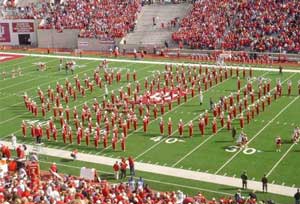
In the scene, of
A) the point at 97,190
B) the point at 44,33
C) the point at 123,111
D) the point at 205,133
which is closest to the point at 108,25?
the point at 44,33

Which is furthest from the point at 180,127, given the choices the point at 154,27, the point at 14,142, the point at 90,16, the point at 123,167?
the point at 90,16

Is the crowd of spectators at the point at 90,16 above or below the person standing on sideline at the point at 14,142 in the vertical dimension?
above

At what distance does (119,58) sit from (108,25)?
6.35 metres

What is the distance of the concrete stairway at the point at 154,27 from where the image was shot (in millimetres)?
41281

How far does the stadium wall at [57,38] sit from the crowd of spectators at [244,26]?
8.39 meters

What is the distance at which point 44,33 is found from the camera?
4484 centimetres

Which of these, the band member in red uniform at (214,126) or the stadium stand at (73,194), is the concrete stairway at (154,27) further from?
the stadium stand at (73,194)

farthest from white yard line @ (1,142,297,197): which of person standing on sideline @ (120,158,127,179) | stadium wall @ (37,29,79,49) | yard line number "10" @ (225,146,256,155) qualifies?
stadium wall @ (37,29,79,49)

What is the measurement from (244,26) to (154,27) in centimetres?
761

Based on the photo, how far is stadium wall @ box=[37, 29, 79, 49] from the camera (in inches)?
1736

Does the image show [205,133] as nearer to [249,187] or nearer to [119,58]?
[249,187]

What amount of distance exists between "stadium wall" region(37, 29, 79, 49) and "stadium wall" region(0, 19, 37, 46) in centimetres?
108

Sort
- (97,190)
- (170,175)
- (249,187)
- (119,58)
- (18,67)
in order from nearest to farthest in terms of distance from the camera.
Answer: (97,190)
(249,187)
(170,175)
(18,67)
(119,58)

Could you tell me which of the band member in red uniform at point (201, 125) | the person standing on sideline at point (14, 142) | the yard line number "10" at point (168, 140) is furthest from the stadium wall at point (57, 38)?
the band member in red uniform at point (201, 125)
